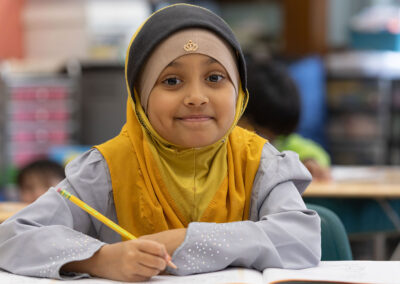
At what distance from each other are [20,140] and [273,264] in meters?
4.88

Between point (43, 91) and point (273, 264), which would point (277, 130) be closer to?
point (273, 264)

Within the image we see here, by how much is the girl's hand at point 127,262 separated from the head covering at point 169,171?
170 millimetres

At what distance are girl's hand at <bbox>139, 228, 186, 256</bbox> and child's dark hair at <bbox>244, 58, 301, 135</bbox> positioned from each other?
1.53 meters

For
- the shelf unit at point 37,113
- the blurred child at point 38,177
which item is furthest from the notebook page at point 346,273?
the shelf unit at point 37,113

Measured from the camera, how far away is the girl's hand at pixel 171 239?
1001 millimetres

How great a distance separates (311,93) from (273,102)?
11.1 ft

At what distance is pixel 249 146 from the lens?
123 centimetres

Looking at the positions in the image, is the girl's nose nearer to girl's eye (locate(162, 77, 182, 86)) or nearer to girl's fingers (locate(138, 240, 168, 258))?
girl's eye (locate(162, 77, 182, 86))

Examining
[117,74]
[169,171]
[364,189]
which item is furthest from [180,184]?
[117,74]

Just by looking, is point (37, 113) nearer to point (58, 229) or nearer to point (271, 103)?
point (271, 103)

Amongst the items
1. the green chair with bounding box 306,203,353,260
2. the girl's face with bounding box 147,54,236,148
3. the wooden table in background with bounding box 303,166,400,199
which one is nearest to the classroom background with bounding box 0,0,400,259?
the wooden table in background with bounding box 303,166,400,199

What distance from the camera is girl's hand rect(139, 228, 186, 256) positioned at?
3.28 feet

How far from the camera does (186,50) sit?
3.60 feet

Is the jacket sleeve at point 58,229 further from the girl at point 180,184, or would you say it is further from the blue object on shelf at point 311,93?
the blue object on shelf at point 311,93
